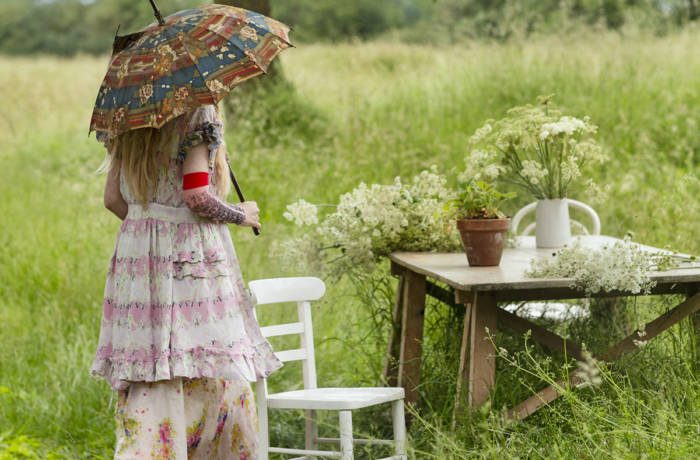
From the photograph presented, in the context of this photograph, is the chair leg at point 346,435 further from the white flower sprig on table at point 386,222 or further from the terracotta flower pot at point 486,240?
the white flower sprig on table at point 386,222

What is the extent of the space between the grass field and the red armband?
1.15 m

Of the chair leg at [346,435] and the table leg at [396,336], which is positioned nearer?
the chair leg at [346,435]

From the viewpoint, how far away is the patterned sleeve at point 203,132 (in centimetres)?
374

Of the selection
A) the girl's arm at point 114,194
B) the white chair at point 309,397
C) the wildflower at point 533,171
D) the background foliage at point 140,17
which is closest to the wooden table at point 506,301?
the white chair at point 309,397

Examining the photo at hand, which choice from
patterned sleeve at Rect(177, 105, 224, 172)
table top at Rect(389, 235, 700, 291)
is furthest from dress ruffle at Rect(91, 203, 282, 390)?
table top at Rect(389, 235, 700, 291)

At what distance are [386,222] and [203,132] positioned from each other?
112 cm

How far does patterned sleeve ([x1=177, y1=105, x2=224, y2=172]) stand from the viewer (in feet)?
12.3

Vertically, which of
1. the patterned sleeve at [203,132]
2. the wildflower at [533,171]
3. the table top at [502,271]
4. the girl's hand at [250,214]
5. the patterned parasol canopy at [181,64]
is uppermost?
the patterned parasol canopy at [181,64]

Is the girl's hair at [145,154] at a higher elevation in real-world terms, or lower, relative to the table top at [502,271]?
higher

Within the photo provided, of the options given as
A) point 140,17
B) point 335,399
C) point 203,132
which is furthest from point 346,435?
point 140,17

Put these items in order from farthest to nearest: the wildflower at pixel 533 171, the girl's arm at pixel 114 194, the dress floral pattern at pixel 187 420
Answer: the wildflower at pixel 533 171, the girl's arm at pixel 114 194, the dress floral pattern at pixel 187 420

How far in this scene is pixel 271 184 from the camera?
8156 mm

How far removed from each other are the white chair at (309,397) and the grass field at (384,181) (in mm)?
190

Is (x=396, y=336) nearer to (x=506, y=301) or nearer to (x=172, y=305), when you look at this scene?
(x=506, y=301)
